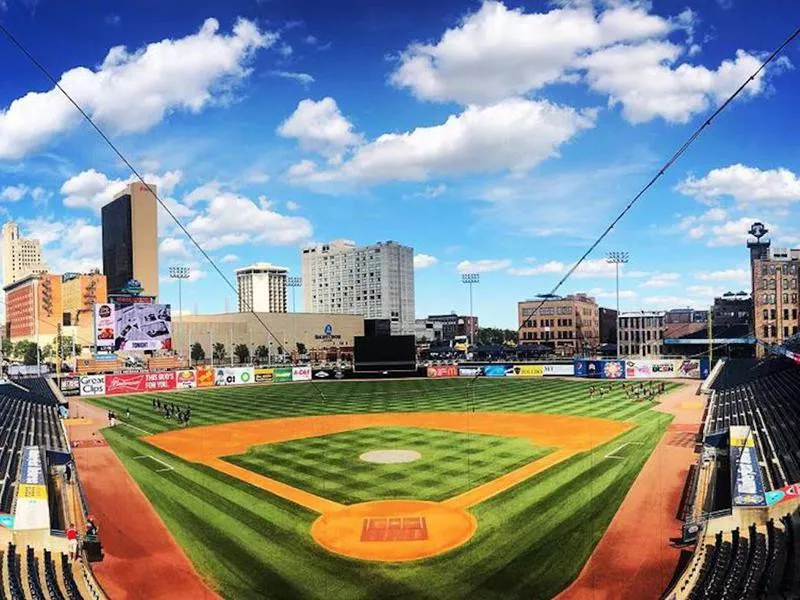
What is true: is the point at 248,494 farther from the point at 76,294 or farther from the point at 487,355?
the point at 76,294

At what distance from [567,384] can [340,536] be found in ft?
163

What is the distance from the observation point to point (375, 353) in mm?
75250

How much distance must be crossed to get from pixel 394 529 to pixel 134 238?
179983 mm

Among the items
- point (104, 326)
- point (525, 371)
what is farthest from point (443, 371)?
point (104, 326)

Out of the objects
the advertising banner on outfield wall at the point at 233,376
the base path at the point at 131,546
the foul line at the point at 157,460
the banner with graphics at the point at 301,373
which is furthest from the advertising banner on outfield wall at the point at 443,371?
the base path at the point at 131,546

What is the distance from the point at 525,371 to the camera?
245 feet

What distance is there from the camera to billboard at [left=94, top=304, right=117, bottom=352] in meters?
68.1

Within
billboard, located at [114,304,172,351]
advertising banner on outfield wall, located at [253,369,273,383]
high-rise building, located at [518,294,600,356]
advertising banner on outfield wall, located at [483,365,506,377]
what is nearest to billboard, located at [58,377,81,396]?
billboard, located at [114,304,172,351]

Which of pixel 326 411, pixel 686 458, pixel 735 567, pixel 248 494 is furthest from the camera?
pixel 326 411

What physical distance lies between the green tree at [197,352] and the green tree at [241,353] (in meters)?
→ 6.40

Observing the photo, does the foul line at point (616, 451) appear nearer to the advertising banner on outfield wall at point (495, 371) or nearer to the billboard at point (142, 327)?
the advertising banner on outfield wall at point (495, 371)

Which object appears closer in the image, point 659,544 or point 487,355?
point 659,544

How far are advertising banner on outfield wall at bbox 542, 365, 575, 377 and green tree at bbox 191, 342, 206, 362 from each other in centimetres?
7444

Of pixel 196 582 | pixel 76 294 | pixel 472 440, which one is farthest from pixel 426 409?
pixel 76 294
